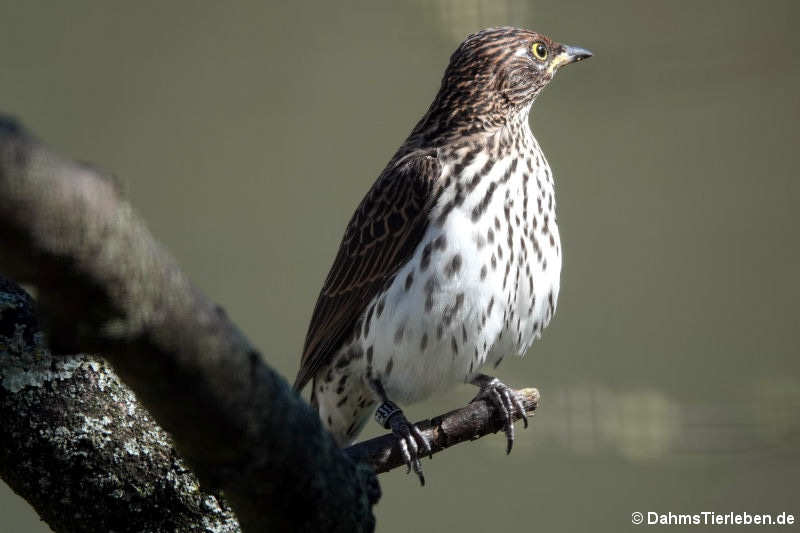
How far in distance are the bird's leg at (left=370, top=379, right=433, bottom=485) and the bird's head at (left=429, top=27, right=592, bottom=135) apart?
0.78m

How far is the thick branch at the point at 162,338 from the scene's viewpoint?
2.49ft

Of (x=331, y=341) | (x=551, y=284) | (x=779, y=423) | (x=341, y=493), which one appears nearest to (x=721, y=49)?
(x=779, y=423)

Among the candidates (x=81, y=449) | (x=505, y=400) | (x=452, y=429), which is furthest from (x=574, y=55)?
(x=81, y=449)

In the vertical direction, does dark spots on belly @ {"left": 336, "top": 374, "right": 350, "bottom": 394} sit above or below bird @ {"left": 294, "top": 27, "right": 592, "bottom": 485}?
below

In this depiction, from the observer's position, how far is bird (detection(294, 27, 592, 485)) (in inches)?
90.7

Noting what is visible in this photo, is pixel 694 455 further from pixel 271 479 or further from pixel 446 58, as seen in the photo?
pixel 271 479

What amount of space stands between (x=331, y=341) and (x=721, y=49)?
2514 mm

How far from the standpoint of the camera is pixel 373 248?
2502 mm

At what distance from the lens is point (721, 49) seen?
13.7ft

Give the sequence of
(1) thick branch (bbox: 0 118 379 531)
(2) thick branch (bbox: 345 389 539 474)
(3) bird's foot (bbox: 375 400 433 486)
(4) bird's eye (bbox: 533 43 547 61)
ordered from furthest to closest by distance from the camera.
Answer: (4) bird's eye (bbox: 533 43 547 61) → (3) bird's foot (bbox: 375 400 433 486) → (2) thick branch (bbox: 345 389 539 474) → (1) thick branch (bbox: 0 118 379 531)

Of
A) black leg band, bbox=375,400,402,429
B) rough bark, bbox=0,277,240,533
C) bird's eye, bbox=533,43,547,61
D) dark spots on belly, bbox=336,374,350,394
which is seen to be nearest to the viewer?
rough bark, bbox=0,277,240,533

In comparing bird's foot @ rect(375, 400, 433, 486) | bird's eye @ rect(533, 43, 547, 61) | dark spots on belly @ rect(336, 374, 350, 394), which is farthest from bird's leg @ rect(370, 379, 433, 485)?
bird's eye @ rect(533, 43, 547, 61)

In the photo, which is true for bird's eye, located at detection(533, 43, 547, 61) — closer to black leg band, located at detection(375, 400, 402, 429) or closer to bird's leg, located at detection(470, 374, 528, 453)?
bird's leg, located at detection(470, 374, 528, 453)

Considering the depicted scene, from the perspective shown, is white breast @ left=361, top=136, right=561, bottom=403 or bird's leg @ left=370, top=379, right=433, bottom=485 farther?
white breast @ left=361, top=136, right=561, bottom=403
